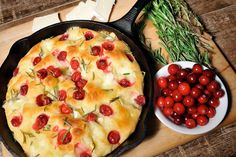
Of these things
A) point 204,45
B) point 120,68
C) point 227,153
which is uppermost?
point 120,68

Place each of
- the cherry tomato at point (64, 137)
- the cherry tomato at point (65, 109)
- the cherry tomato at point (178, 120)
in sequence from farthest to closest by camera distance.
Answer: the cherry tomato at point (178, 120), the cherry tomato at point (65, 109), the cherry tomato at point (64, 137)

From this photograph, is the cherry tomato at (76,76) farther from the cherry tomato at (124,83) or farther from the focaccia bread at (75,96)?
the cherry tomato at (124,83)

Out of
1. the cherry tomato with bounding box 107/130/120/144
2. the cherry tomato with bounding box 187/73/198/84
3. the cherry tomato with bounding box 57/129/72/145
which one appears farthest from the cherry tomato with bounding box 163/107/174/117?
the cherry tomato with bounding box 57/129/72/145

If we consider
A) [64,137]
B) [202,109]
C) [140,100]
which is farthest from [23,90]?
[202,109]

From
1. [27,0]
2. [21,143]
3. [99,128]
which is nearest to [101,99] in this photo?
[99,128]

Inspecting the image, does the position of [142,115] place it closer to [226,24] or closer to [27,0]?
[226,24]

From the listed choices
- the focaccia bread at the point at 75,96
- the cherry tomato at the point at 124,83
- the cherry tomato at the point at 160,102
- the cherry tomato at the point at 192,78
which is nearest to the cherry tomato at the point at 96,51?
the focaccia bread at the point at 75,96
